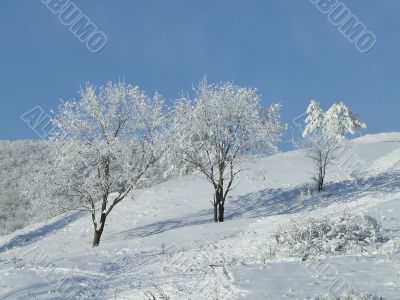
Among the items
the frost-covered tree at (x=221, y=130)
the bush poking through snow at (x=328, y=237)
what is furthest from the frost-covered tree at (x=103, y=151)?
the bush poking through snow at (x=328, y=237)

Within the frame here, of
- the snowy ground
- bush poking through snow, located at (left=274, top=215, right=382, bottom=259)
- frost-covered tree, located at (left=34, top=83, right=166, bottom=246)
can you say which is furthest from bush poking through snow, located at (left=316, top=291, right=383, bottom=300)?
frost-covered tree, located at (left=34, top=83, right=166, bottom=246)

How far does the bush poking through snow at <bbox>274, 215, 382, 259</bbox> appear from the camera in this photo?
15609mm

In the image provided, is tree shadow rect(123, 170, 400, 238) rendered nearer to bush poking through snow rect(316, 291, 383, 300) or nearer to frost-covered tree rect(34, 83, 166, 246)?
frost-covered tree rect(34, 83, 166, 246)

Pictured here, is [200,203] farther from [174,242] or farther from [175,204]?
[174,242]

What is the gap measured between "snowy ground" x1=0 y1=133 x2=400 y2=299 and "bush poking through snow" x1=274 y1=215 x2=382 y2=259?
687 millimetres

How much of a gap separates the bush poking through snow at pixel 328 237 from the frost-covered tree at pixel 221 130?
1670 centimetres

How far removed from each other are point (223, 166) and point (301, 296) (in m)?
24.3

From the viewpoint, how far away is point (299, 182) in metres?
46.4

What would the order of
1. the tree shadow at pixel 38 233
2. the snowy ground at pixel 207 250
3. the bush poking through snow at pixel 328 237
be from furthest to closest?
the tree shadow at pixel 38 233
the bush poking through snow at pixel 328 237
the snowy ground at pixel 207 250

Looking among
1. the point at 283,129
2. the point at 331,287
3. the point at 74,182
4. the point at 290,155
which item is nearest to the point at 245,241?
the point at 331,287

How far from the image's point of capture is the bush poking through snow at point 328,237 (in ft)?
51.2

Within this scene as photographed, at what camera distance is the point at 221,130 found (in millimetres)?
35000

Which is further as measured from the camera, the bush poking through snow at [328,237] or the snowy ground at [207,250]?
the bush poking through snow at [328,237]

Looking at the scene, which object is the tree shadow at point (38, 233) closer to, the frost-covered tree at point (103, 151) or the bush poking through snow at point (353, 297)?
the frost-covered tree at point (103, 151)
